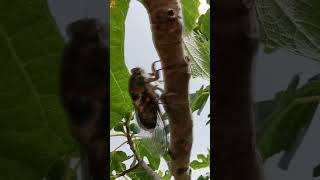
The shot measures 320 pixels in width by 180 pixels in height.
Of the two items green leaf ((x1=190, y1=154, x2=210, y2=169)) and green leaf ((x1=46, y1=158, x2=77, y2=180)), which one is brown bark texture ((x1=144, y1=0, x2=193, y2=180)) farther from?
green leaf ((x1=190, y1=154, x2=210, y2=169))

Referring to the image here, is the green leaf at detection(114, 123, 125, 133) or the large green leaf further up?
the large green leaf

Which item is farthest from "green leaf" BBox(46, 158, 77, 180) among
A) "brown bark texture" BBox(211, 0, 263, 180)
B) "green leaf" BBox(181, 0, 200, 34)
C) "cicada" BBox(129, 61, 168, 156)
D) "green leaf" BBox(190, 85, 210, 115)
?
"green leaf" BBox(190, 85, 210, 115)

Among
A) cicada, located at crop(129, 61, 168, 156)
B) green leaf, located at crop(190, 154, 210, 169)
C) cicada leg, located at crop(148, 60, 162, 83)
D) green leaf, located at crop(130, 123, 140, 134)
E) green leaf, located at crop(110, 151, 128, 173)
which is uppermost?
cicada leg, located at crop(148, 60, 162, 83)

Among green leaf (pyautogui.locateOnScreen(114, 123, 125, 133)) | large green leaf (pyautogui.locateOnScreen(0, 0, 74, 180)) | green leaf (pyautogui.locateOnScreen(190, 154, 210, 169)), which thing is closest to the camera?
large green leaf (pyautogui.locateOnScreen(0, 0, 74, 180))

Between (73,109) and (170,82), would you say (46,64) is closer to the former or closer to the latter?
(73,109)

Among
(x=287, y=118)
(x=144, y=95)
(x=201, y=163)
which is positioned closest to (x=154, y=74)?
(x=144, y=95)
